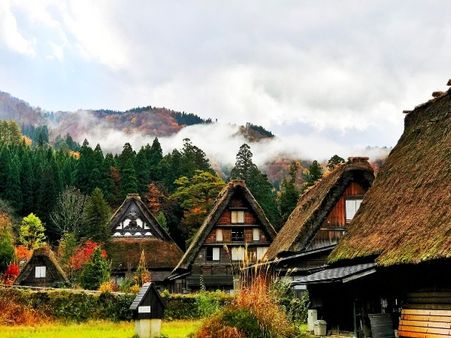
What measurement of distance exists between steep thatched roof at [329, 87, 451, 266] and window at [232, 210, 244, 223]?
17.0m

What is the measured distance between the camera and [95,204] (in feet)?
162

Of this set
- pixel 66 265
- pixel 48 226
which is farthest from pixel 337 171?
pixel 48 226

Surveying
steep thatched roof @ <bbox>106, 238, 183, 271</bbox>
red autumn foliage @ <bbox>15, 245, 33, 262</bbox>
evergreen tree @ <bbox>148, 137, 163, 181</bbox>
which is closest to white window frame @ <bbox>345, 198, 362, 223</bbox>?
steep thatched roof @ <bbox>106, 238, 183, 271</bbox>

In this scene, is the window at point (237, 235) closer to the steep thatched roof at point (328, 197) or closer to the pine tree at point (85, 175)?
the steep thatched roof at point (328, 197)

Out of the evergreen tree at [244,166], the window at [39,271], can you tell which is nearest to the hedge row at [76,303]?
the window at [39,271]

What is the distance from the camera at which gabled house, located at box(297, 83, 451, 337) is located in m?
14.2

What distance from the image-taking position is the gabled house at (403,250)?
14.2 m

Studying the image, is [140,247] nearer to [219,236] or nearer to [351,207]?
[219,236]

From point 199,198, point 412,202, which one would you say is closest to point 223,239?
point 199,198

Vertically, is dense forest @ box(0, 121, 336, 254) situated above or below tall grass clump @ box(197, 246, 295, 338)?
above

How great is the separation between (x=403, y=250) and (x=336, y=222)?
41.2 ft

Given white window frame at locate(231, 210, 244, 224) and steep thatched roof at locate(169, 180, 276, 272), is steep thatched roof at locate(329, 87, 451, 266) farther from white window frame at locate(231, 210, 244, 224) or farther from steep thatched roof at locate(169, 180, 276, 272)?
white window frame at locate(231, 210, 244, 224)

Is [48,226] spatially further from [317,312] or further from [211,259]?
[317,312]

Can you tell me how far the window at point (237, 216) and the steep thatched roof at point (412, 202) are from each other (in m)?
17.0
